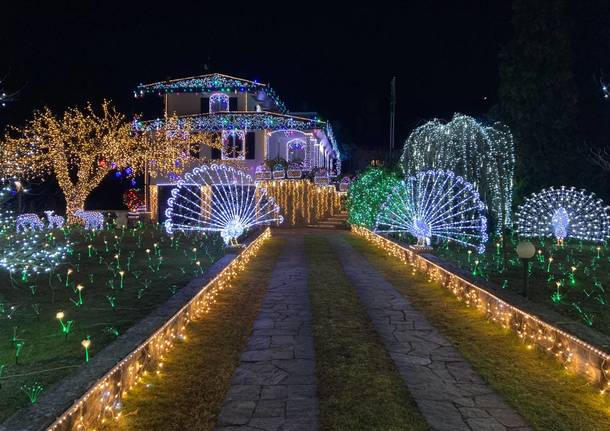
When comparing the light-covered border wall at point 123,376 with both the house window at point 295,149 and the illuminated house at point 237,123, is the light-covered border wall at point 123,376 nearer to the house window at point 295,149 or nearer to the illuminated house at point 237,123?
the illuminated house at point 237,123

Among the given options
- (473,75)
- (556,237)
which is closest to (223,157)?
(556,237)

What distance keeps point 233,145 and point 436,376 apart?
24.5 metres

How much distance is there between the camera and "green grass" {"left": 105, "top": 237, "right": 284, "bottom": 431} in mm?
4582

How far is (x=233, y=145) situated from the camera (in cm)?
2906

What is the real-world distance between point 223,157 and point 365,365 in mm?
23872

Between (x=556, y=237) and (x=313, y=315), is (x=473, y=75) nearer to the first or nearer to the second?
(x=556, y=237)

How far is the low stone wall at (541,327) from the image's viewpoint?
5.49m

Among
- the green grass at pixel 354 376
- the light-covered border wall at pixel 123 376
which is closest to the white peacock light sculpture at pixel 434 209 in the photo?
the green grass at pixel 354 376

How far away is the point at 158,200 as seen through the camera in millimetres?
30531

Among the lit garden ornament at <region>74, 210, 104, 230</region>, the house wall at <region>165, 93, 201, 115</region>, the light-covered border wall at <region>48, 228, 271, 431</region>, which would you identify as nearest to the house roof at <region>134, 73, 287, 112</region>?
the house wall at <region>165, 93, 201, 115</region>

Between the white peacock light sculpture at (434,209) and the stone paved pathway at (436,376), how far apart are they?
7.36 meters

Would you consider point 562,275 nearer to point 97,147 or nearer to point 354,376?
point 354,376

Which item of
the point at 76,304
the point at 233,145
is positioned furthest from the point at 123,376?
the point at 233,145

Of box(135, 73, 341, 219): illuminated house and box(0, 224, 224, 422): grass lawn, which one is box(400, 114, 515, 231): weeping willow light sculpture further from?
box(135, 73, 341, 219): illuminated house
